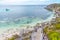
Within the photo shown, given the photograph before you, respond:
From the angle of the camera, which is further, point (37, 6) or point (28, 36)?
point (37, 6)

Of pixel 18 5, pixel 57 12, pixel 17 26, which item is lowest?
pixel 17 26

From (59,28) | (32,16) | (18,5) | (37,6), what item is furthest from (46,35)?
(18,5)

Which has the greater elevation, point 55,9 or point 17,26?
point 55,9

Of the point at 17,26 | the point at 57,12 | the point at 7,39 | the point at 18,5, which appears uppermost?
the point at 18,5

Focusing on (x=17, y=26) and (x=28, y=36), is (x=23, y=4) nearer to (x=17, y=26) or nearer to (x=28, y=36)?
(x=17, y=26)

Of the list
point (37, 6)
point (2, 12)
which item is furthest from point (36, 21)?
point (2, 12)

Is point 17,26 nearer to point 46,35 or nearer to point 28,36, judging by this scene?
point 28,36
